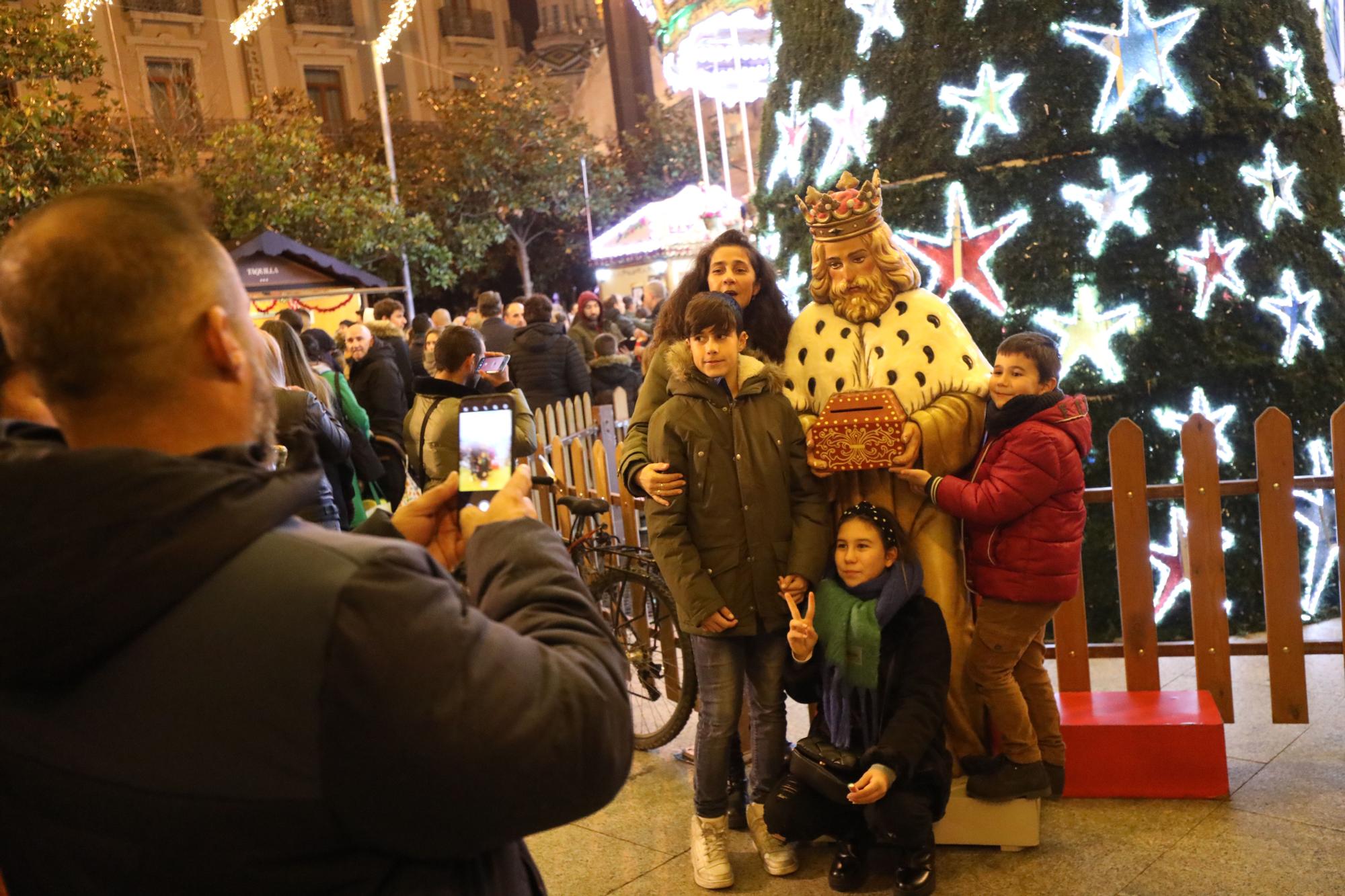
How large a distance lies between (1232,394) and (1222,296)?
1.54 feet

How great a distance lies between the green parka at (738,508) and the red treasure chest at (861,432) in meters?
0.14

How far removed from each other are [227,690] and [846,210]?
297 centimetres

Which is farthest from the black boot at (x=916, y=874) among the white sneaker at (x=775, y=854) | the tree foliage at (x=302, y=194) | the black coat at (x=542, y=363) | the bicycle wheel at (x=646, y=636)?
the tree foliage at (x=302, y=194)

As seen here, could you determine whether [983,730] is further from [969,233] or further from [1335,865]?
[969,233]

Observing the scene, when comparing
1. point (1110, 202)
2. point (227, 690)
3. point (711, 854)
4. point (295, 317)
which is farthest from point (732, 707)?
point (295, 317)

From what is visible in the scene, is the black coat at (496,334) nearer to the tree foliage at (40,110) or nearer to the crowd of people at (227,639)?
the tree foliage at (40,110)

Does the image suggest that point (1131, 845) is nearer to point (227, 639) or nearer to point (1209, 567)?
point (1209, 567)

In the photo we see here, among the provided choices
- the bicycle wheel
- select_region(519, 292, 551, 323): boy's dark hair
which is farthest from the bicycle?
select_region(519, 292, 551, 323): boy's dark hair

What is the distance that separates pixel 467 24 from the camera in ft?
106

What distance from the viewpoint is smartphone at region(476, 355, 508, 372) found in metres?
4.27

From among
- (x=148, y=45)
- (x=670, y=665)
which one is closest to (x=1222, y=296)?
(x=670, y=665)

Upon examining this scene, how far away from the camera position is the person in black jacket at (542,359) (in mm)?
9336

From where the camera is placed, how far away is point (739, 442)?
145 inches

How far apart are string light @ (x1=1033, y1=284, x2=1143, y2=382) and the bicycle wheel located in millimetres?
2233
